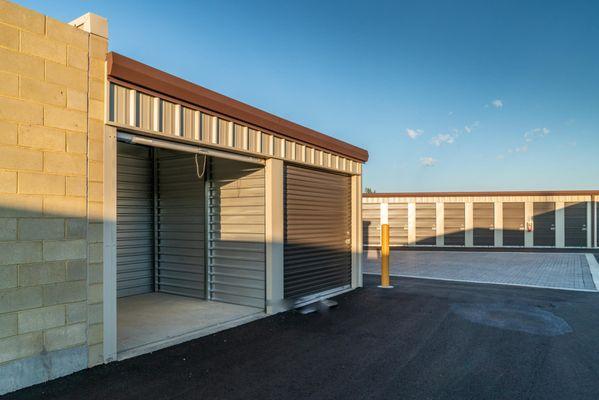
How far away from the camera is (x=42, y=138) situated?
390cm

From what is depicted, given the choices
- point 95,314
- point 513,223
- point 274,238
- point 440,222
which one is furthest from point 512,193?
point 95,314

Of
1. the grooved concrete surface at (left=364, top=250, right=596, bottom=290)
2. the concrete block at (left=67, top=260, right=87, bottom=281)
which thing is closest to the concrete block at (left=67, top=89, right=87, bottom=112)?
the concrete block at (left=67, top=260, right=87, bottom=281)

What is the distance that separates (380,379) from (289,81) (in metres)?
12.1

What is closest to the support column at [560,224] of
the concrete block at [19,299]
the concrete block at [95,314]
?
the concrete block at [95,314]

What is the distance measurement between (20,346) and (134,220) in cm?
492

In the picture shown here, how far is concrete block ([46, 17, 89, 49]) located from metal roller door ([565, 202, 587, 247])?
22556 millimetres

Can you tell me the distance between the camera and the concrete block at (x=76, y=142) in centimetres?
409

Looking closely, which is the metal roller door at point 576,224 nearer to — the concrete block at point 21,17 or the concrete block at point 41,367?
the concrete block at point 41,367

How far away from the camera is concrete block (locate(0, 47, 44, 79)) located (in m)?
3.65

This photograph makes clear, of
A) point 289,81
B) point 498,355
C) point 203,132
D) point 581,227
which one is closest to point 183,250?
point 203,132

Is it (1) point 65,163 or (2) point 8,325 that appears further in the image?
(1) point 65,163

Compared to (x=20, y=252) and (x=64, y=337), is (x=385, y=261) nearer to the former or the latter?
(x=64, y=337)

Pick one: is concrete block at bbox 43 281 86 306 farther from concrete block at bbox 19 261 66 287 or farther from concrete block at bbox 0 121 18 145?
concrete block at bbox 0 121 18 145

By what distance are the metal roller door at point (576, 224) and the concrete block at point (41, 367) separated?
73.7ft
